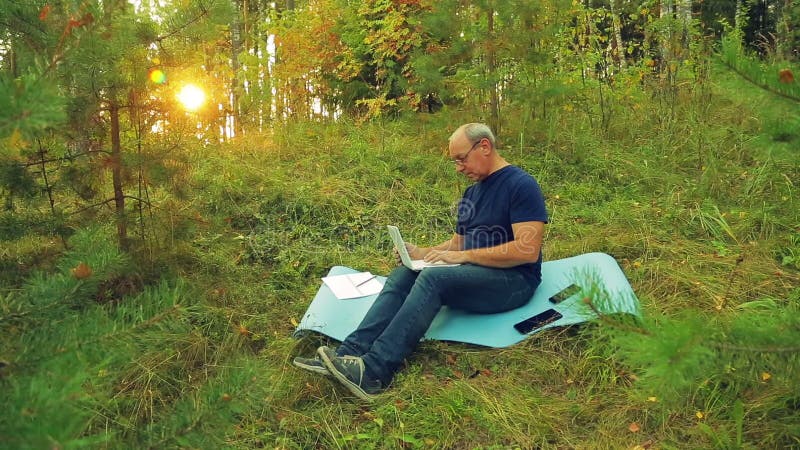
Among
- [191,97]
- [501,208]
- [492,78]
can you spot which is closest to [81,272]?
[501,208]

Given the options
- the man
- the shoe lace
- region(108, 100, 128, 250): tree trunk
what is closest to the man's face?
→ the man

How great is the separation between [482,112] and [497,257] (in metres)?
3.36

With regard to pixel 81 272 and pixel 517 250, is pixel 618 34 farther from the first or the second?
pixel 81 272

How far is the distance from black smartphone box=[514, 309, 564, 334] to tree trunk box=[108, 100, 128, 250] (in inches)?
83.3

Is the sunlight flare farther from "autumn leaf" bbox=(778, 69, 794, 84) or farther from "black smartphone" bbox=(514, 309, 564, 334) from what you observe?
"autumn leaf" bbox=(778, 69, 794, 84)

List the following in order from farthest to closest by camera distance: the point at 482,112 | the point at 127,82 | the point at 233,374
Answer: the point at 482,112 → the point at 127,82 → the point at 233,374

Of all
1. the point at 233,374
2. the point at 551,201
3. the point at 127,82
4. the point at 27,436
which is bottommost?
the point at 551,201

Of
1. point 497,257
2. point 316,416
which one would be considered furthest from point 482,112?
point 316,416

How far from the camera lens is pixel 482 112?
19.8 feet

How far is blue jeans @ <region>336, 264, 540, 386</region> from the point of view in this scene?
281 centimetres

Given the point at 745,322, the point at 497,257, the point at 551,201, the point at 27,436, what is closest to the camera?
the point at 27,436

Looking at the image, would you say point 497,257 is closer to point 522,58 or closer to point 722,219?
point 722,219

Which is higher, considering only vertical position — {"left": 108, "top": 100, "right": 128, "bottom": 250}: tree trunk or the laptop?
{"left": 108, "top": 100, "right": 128, "bottom": 250}: tree trunk

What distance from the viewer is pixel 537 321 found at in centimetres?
296
